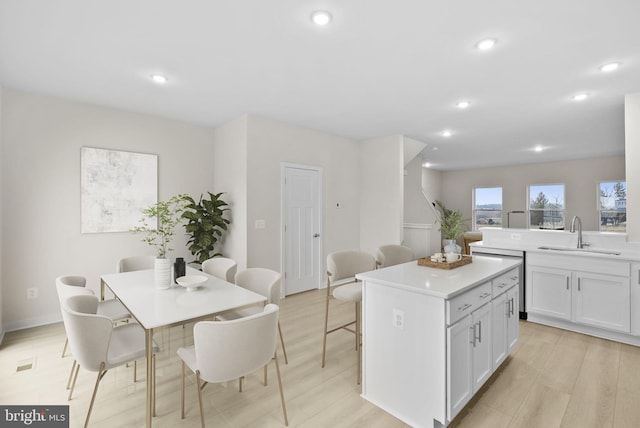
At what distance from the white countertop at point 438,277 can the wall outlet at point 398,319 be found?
0.17m

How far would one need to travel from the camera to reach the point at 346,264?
3102 millimetres

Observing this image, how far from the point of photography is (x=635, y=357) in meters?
2.85

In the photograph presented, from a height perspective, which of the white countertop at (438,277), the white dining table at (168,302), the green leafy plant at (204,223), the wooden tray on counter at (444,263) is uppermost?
the green leafy plant at (204,223)

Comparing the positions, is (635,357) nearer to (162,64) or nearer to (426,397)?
(426,397)

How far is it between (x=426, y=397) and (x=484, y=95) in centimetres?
332

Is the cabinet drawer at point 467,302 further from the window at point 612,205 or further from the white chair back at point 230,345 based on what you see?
the window at point 612,205

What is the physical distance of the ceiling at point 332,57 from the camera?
2.10m

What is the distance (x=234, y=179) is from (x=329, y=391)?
10.3 feet

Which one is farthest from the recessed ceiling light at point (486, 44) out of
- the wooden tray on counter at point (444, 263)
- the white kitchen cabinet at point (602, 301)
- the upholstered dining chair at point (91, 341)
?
the upholstered dining chair at point (91, 341)

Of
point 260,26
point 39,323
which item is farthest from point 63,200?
point 260,26

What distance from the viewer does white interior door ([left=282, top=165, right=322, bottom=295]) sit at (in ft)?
15.8

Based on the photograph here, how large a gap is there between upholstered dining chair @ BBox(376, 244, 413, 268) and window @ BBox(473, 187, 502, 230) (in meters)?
7.50

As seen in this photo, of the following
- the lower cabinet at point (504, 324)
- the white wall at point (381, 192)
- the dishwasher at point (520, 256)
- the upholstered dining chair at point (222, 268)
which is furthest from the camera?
the white wall at point (381, 192)

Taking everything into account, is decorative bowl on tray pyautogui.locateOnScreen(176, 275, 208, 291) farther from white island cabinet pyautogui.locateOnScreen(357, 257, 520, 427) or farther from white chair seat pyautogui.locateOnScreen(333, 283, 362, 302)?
white island cabinet pyautogui.locateOnScreen(357, 257, 520, 427)
